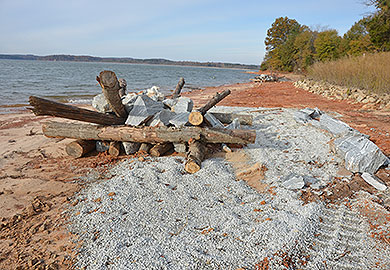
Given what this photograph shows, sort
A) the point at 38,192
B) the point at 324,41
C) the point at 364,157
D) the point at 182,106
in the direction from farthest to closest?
the point at 324,41, the point at 182,106, the point at 364,157, the point at 38,192

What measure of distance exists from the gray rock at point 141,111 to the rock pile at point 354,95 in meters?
8.88

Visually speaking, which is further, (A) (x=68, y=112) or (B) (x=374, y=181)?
(A) (x=68, y=112)

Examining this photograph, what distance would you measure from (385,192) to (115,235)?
12.8 ft

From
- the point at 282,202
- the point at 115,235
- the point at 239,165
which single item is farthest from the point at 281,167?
the point at 115,235

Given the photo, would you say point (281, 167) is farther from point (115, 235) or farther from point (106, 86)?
point (106, 86)

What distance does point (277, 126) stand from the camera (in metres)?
6.99

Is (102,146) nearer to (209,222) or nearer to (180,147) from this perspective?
(180,147)

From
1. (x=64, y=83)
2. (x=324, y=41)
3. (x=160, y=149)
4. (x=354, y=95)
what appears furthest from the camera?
(x=324, y=41)

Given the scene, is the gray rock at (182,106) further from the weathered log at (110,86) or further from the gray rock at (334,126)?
the gray rock at (334,126)

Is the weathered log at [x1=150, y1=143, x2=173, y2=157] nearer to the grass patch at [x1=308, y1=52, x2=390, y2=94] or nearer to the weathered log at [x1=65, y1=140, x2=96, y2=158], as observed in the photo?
the weathered log at [x1=65, y1=140, x2=96, y2=158]

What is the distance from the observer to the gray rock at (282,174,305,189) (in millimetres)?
3686

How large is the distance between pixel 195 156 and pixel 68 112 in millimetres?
2580

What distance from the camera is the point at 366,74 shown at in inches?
441

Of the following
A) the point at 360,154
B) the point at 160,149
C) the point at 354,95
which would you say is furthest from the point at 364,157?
the point at 354,95
